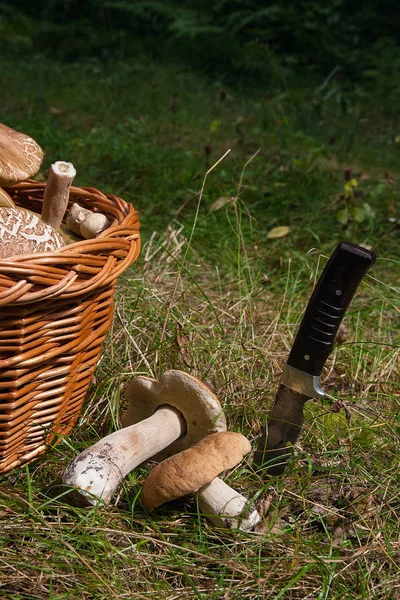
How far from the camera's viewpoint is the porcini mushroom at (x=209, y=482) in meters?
1.56

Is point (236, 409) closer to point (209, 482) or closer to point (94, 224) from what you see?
point (209, 482)

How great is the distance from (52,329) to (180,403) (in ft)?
1.32

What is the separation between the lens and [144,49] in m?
7.30

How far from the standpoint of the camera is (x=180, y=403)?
1.81m

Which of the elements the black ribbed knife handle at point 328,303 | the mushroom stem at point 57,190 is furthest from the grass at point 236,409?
the mushroom stem at point 57,190

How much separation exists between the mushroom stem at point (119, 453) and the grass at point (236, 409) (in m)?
0.07

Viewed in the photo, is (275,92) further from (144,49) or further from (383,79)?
(144,49)

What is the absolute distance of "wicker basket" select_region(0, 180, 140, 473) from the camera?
1.49 m

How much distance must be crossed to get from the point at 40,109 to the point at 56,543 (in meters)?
4.25

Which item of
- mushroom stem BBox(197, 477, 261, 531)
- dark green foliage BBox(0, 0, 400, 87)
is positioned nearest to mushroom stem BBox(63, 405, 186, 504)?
mushroom stem BBox(197, 477, 261, 531)

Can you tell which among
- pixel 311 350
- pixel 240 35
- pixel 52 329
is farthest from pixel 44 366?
pixel 240 35

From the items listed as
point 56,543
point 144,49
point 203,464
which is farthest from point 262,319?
→ point 144,49

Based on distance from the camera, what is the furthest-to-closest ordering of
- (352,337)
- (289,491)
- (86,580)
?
1. (352,337)
2. (289,491)
3. (86,580)

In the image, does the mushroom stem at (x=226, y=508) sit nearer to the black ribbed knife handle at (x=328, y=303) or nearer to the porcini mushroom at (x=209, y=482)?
the porcini mushroom at (x=209, y=482)
